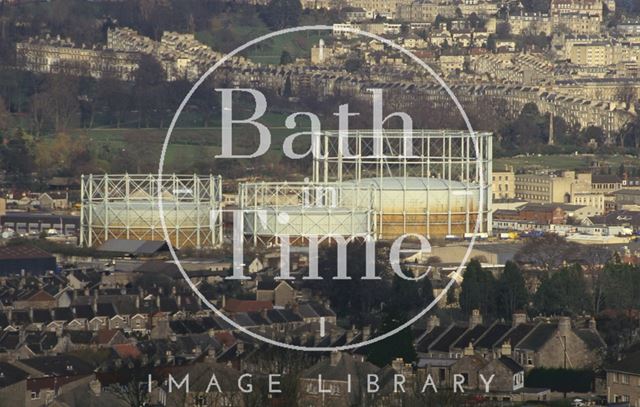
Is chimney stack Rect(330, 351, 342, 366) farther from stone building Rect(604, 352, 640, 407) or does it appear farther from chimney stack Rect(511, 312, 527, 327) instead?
chimney stack Rect(511, 312, 527, 327)

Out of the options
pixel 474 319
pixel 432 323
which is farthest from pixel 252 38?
pixel 474 319

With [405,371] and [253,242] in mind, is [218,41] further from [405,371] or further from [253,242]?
[405,371]

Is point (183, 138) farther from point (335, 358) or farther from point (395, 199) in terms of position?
point (335, 358)

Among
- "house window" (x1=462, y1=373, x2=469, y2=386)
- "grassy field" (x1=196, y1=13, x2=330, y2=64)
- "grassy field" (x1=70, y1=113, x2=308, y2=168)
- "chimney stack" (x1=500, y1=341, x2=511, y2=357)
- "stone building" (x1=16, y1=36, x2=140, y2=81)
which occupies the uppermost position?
"grassy field" (x1=196, y1=13, x2=330, y2=64)

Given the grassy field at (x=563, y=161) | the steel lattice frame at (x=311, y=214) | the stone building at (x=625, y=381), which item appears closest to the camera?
the stone building at (x=625, y=381)

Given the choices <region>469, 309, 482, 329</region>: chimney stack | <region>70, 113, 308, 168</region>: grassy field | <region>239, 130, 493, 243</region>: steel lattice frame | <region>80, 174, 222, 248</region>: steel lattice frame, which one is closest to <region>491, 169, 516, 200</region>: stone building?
<region>70, 113, 308, 168</region>: grassy field

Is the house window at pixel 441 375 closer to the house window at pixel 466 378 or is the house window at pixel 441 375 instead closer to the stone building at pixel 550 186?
the house window at pixel 466 378

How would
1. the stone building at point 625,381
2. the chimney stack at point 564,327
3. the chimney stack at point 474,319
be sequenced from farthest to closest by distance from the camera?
the chimney stack at point 474,319 → the chimney stack at point 564,327 → the stone building at point 625,381

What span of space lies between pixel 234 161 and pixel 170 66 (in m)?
31.6

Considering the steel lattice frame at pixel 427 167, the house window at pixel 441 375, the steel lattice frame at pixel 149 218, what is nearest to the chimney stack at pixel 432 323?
the house window at pixel 441 375

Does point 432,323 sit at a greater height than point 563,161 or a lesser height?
lesser

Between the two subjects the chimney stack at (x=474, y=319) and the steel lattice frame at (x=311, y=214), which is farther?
the steel lattice frame at (x=311, y=214)

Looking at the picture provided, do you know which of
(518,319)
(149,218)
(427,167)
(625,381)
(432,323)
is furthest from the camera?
(427,167)

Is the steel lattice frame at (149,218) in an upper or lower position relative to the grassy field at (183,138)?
lower
